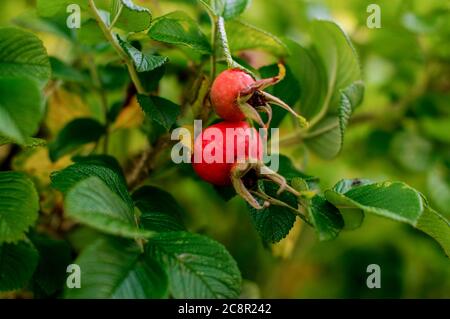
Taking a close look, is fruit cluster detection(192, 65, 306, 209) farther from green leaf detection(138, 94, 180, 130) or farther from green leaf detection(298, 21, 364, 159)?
green leaf detection(298, 21, 364, 159)

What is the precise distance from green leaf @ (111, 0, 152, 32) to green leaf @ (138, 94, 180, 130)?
0.28ft

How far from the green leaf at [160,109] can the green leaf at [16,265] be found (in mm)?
210

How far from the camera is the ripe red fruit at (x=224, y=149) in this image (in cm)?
61

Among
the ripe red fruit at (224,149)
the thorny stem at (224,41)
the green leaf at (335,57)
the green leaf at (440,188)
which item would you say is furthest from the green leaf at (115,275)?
the green leaf at (440,188)

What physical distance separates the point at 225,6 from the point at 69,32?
445 millimetres

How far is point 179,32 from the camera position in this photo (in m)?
0.70

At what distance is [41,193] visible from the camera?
0.88 metres

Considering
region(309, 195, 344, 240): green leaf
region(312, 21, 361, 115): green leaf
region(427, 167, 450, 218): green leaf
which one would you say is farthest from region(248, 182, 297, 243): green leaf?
region(427, 167, 450, 218): green leaf

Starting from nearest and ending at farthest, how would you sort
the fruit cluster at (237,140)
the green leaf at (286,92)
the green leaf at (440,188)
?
the fruit cluster at (237,140) → the green leaf at (286,92) → the green leaf at (440,188)

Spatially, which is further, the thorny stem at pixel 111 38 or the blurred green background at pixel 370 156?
the blurred green background at pixel 370 156

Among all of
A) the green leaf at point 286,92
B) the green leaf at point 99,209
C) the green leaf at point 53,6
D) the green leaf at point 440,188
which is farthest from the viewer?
the green leaf at point 440,188

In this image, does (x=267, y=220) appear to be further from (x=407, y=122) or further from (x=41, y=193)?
(x=407, y=122)

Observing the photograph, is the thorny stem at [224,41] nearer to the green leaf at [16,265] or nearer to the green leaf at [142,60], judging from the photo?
the green leaf at [142,60]

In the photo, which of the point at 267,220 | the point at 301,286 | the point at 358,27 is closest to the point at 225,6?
the point at 267,220
